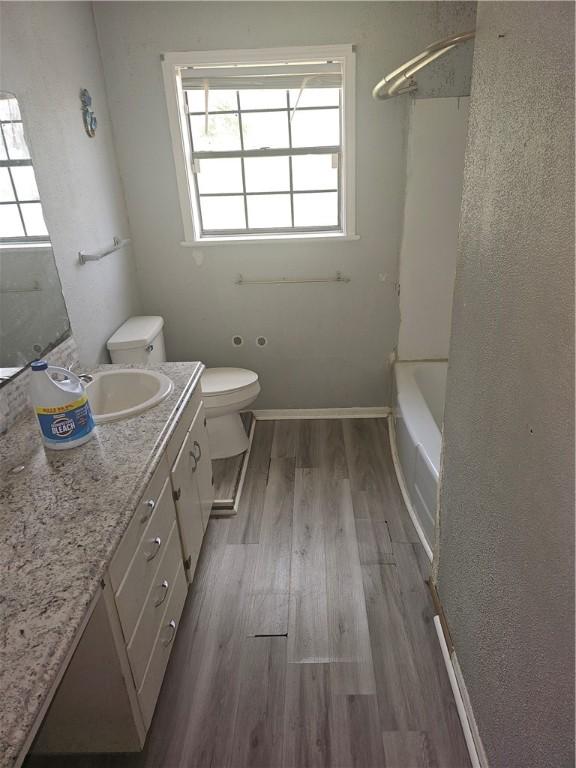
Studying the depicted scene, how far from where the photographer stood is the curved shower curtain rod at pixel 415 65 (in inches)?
66.4

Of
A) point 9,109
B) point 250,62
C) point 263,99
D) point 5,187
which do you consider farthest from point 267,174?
point 5,187

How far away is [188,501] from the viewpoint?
183 centimetres

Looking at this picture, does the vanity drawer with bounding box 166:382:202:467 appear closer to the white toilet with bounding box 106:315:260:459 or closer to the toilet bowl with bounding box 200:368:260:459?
the white toilet with bounding box 106:315:260:459

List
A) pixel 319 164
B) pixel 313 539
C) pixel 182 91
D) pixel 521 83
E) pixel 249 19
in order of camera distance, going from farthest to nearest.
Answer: pixel 319 164 < pixel 182 91 < pixel 249 19 < pixel 313 539 < pixel 521 83

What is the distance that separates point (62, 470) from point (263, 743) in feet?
3.30

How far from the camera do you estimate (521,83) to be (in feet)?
3.28

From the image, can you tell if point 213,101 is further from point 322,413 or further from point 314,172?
point 322,413

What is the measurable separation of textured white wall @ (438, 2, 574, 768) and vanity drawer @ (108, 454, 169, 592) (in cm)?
91

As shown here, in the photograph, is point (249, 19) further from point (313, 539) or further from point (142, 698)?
point (142, 698)

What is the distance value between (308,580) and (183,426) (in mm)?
833

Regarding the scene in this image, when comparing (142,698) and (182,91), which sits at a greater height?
(182,91)

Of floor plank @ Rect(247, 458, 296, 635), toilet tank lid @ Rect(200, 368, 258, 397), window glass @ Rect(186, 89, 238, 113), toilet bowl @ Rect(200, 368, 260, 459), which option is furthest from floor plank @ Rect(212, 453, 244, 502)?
window glass @ Rect(186, 89, 238, 113)

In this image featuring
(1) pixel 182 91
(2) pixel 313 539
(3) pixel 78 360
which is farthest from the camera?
(1) pixel 182 91

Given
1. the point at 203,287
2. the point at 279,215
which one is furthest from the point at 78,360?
the point at 279,215
